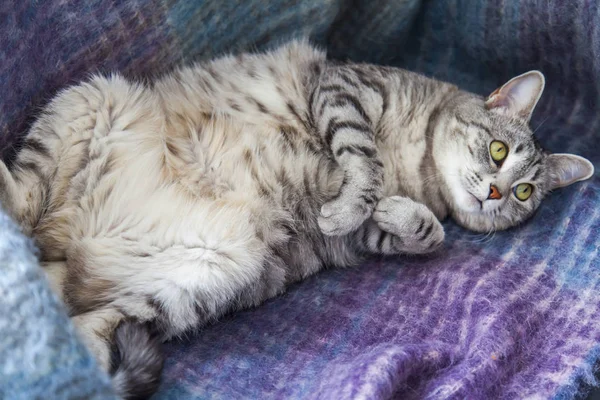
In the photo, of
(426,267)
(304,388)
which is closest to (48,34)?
(304,388)

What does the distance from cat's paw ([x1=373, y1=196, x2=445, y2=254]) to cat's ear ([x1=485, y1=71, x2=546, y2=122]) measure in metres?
0.47

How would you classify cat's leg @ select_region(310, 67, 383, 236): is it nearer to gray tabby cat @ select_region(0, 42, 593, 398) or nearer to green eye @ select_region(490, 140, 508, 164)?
gray tabby cat @ select_region(0, 42, 593, 398)

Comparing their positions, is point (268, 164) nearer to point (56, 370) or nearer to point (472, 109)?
point (472, 109)

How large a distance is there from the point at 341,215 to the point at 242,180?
29 centimetres

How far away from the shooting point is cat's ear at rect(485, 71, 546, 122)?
6.16ft

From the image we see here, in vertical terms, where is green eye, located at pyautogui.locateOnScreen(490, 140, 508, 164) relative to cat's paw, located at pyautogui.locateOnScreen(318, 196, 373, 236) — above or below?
above

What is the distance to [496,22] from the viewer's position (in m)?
2.02

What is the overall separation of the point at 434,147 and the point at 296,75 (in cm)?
50

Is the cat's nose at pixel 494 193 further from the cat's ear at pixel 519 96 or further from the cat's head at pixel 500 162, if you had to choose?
the cat's ear at pixel 519 96

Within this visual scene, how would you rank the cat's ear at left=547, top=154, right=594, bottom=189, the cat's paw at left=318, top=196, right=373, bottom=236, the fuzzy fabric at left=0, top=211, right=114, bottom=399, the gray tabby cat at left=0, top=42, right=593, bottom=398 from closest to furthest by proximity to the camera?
the fuzzy fabric at left=0, top=211, right=114, bottom=399
the gray tabby cat at left=0, top=42, right=593, bottom=398
the cat's paw at left=318, top=196, right=373, bottom=236
the cat's ear at left=547, top=154, right=594, bottom=189

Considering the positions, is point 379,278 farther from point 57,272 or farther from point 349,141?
point 57,272

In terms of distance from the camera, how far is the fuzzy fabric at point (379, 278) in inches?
49.9

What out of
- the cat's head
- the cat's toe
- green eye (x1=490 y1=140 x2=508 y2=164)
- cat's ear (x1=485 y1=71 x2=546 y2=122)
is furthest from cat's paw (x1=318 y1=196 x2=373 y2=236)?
cat's ear (x1=485 y1=71 x2=546 y2=122)

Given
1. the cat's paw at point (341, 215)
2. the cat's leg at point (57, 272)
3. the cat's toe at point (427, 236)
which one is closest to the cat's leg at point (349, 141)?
the cat's paw at point (341, 215)
